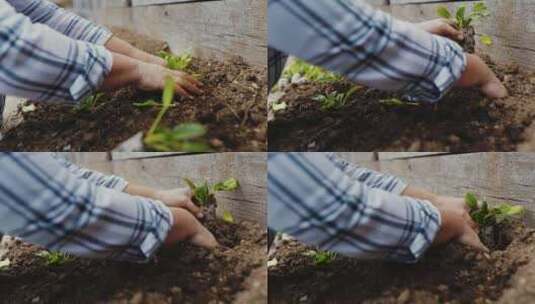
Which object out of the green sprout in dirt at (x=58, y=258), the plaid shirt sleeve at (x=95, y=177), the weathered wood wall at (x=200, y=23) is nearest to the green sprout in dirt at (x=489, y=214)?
the weathered wood wall at (x=200, y=23)

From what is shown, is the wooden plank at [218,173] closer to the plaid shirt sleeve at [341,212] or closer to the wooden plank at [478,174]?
the plaid shirt sleeve at [341,212]

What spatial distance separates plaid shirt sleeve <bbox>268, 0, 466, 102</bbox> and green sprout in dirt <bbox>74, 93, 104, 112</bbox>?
0.86ft

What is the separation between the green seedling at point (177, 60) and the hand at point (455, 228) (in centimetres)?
41

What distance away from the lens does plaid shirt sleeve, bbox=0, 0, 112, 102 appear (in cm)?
92

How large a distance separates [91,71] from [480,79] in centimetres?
53

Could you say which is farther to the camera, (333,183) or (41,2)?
(41,2)

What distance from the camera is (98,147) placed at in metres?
0.98

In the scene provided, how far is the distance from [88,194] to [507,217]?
23.7 inches

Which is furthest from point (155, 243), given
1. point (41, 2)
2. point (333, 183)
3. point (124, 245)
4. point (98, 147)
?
point (41, 2)

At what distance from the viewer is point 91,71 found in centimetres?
95

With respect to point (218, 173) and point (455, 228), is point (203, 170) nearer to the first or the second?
point (218, 173)

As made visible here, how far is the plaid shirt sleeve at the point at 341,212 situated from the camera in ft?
3.02

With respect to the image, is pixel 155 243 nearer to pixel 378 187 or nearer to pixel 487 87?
pixel 378 187

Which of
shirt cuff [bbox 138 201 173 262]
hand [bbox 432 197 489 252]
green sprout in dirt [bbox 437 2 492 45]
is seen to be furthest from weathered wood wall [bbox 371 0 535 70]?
shirt cuff [bbox 138 201 173 262]
